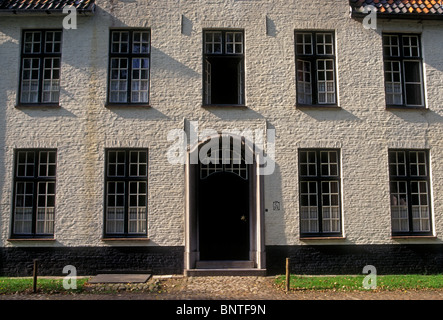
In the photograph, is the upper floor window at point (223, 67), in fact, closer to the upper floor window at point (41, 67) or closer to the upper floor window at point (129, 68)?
the upper floor window at point (129, 68)

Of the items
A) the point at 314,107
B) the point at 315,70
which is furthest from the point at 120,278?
the point at 315,70

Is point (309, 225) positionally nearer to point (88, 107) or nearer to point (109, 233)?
point (109, 233)

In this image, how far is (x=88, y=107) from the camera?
34.9ft

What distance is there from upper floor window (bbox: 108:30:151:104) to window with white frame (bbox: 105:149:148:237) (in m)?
1.54

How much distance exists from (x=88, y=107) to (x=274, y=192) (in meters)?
5.51

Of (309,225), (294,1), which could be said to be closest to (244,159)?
(309,225)

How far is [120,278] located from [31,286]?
6.45ft

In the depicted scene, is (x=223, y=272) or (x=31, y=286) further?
(x=223, y=272)

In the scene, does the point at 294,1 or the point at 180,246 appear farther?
the point at 294,1

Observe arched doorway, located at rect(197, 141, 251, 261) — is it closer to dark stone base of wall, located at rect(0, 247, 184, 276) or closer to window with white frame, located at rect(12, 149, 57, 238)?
dark stone base of wall, located at rect(0, 247, 184, 276)

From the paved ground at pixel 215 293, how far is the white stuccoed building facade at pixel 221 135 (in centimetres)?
90

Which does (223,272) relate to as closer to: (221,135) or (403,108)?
(221,135)

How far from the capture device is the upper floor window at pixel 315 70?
36.1 ft

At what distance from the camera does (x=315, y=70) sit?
11.1 m
